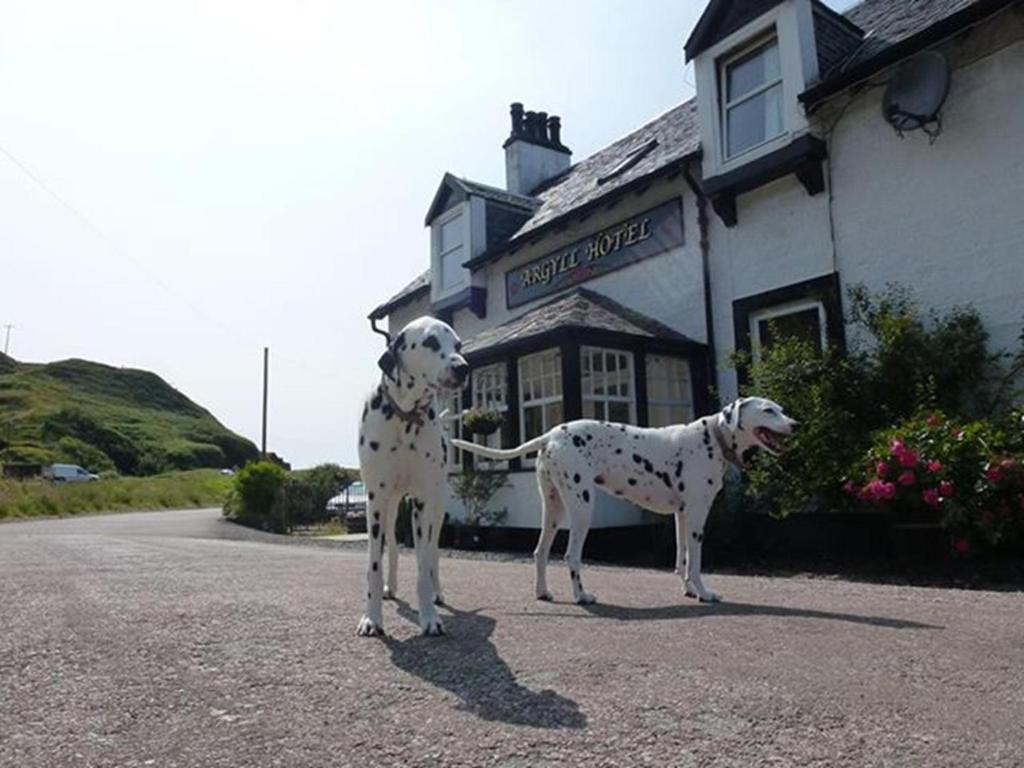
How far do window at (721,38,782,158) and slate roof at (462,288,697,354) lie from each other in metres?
3.06

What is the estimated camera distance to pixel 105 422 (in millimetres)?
81688

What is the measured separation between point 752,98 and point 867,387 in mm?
5287

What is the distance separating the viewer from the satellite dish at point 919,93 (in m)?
9.22

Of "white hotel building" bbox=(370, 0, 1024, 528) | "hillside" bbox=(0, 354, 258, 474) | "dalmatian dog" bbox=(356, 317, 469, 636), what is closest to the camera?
"dalmatian dog" bbox=(356, 317, 469, 636)

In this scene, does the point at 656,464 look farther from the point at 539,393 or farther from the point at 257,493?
the point at 257,493

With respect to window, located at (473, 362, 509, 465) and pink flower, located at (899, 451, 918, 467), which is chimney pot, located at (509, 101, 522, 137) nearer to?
window, located at (473, 362, 509, 465)

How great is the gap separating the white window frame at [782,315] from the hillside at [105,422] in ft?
199

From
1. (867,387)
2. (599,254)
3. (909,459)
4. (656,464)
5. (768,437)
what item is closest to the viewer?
(768,437)

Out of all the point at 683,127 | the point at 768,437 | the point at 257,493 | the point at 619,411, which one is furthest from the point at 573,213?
the point at 257,493

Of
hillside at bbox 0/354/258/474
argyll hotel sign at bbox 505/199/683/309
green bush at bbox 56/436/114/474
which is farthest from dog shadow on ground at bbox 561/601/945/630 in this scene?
green bush at bbox 56/436/114/474

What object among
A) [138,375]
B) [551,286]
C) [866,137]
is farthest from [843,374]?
[138,375]

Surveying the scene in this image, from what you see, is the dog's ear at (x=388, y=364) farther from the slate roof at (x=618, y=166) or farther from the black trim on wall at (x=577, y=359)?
the slate roof at (x=618, y=166)

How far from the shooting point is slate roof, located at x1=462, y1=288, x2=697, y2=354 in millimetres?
11898

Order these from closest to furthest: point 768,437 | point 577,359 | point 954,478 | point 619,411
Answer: point 768,437 < point 954,478 < point 577,359 < point 619,411
